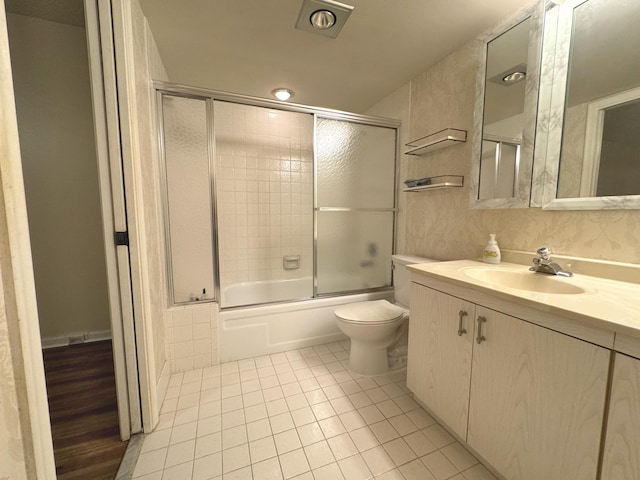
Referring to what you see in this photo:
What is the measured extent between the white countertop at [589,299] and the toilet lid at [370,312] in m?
0.58

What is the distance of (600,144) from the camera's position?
1129mm

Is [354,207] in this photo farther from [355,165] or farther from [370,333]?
[370,333]

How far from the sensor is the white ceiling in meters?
1.42

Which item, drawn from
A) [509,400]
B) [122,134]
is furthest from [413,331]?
[122,134]

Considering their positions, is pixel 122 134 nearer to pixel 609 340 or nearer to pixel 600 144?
pixel 609 340

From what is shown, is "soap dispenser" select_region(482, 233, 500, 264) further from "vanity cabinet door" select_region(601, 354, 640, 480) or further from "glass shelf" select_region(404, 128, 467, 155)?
"vanity cabinet door" select_region(601, 354, 640, 480)

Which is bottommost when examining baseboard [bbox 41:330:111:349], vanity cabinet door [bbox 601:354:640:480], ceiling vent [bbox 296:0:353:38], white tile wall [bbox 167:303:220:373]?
baseboard [bbox 41:330:111:349]

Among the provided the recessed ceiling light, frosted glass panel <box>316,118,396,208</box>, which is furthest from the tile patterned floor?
the recessed ceiling light

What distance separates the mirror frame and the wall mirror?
0.17ft

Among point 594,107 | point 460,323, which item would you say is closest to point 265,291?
point 460,323

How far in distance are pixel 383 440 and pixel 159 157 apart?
207 cm

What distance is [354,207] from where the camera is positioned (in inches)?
94.7

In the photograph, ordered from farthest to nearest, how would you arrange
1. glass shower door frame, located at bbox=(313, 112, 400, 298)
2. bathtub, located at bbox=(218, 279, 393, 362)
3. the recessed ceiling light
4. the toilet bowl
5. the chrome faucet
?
the recessed ceiling light → glass shower door frame, located at bbox=(313, 112, 400, 298) → bathtub, located at bbox=(218, 279, 393, 362) → the toilet bowl → the chrome faucet

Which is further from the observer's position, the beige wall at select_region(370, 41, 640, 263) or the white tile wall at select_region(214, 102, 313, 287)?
the white tile wall at select_region(214, 102, 313, 287)
